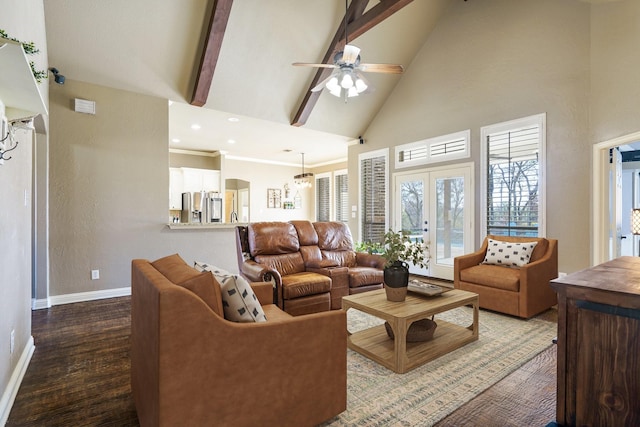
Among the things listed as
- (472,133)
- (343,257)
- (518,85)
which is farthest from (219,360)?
(518,85)

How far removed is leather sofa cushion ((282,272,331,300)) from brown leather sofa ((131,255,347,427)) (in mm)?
1629

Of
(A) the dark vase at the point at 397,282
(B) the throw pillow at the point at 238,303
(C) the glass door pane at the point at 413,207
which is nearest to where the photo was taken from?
(B) the throw pillow at the point at 238,303

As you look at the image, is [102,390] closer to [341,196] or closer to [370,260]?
[370,260]

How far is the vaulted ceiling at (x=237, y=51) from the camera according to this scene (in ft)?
12.5

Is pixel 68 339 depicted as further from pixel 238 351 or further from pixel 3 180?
pixel 238 351

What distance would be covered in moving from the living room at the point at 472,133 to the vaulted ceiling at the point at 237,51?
11.6 inches

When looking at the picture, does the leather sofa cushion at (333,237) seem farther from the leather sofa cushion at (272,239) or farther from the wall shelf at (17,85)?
the wall shelf at (17,85)

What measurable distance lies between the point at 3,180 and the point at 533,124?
5519 mm

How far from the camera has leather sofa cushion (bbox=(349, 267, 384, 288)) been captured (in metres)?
3.79

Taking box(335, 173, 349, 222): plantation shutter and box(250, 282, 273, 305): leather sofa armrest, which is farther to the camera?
box(335, 173, 349, 222): plantation shutter

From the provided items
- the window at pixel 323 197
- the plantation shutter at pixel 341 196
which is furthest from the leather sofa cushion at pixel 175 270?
the window at pixel 323 197

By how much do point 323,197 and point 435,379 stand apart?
8307 mm

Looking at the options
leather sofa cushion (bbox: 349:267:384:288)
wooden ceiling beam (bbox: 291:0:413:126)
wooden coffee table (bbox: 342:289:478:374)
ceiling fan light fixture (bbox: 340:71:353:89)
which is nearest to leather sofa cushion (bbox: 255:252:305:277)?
leather sofa cushion (bbox: 349:267:384:288)

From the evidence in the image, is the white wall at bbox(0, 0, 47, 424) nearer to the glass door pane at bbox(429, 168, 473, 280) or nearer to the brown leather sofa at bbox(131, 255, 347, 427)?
the brown leather sofa at bbox(131, 255, 347, 427)
